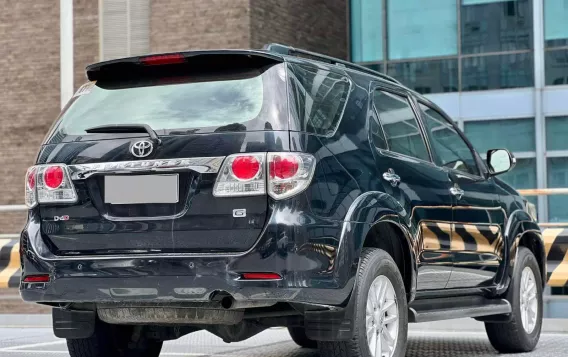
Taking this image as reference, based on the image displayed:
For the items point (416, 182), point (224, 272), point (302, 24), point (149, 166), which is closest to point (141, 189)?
point (149, 166)

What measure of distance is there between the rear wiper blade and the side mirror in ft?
10.4

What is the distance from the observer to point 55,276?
19.5 feet

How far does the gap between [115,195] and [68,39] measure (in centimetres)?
1216

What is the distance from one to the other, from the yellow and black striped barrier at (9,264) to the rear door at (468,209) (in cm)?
577

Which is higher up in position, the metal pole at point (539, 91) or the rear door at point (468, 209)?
the metal pole at point (539, 91)

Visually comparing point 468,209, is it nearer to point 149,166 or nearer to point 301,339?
point 301,339

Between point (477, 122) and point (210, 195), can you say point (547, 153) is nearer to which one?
point (477, 122)

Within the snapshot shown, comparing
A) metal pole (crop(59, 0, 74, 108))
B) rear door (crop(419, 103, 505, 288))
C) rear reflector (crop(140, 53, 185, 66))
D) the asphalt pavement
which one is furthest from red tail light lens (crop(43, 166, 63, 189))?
metal pole (crop(59, 0, 74, 108))

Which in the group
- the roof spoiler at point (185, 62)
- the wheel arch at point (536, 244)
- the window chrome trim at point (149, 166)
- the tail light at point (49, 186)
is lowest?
the wheel arch at point (536, 244)

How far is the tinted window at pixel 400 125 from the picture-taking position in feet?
22.7

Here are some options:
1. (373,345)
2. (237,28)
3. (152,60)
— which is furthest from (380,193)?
(237,28)

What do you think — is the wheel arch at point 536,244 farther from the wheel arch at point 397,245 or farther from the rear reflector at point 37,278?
the rear reflector at point 37,278

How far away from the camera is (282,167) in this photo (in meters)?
5.61

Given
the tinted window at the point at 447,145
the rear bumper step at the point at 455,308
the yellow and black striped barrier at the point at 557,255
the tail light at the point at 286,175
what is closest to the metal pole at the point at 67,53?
the yellow and black striped barrier at the point at 557,255
